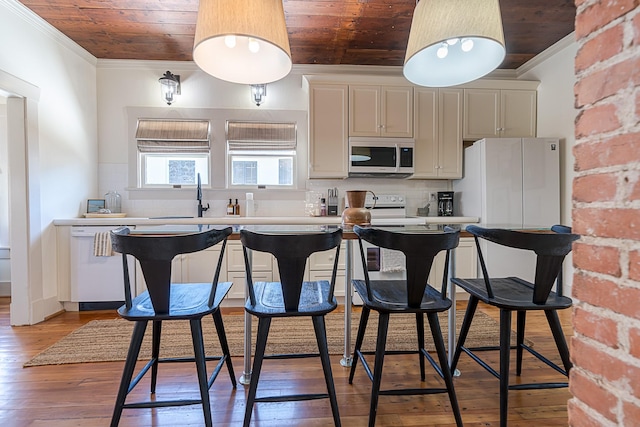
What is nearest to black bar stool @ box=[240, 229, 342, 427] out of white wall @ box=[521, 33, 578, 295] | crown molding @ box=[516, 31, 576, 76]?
white wall @ box=[521, 33, 578, 295]

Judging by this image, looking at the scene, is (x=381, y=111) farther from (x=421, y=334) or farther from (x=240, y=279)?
(x=421, y=334)

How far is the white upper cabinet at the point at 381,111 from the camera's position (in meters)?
3.50

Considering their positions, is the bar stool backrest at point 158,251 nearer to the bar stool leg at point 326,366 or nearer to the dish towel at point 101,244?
the bar stool leg at point 326,366

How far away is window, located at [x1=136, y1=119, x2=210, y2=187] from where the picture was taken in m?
3.66

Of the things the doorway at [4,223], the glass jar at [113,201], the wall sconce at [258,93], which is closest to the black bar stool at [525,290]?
the wall sconce at [258,93]

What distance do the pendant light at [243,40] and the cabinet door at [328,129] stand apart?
1.90 m

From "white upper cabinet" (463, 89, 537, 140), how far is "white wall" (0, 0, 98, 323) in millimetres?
4189

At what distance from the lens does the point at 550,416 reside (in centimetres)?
154

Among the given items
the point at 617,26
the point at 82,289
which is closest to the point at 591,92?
the point at 617,26

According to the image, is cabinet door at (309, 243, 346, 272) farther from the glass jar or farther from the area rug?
the glass jar

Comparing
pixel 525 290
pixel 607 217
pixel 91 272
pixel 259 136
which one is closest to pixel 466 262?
pixel 525 290

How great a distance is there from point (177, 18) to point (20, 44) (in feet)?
4.22

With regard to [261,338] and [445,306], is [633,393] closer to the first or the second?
[445,306]

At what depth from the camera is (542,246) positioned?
130cm
